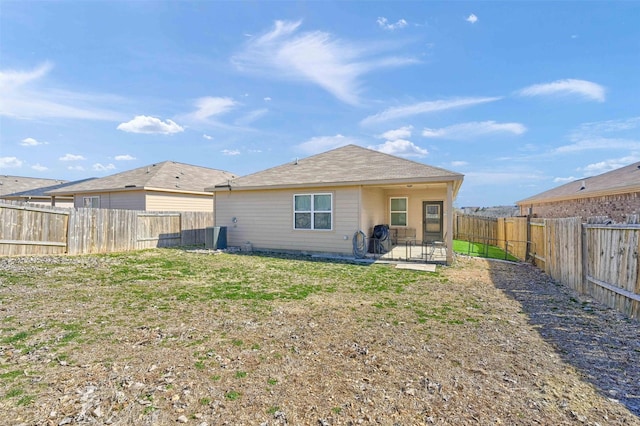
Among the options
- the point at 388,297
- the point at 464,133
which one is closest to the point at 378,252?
the point at 388,297

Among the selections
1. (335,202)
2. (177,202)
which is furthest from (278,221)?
(177,202)

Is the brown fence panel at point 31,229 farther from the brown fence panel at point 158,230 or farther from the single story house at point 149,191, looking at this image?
the single story house at point 149,191

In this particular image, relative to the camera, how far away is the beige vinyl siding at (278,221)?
11578 mm

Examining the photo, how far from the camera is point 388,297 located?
6.23 meters

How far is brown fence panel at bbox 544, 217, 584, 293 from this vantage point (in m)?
6.98

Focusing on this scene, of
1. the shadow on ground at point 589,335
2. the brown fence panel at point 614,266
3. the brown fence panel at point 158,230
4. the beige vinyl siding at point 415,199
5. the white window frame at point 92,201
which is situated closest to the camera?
the shadow on ground at point 589,335

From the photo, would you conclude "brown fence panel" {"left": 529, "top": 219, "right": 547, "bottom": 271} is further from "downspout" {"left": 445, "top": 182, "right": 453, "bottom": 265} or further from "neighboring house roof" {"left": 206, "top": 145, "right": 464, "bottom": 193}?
"neighboring house roof" {"left": 206, "top": 145, "right": 464, "bottom": 193}

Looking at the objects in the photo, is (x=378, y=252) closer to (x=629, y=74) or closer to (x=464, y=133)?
(x=629, y=74)

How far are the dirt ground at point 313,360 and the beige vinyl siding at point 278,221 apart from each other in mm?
5416

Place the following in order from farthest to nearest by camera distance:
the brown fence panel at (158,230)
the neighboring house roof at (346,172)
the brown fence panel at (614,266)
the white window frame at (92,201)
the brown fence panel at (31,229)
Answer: the white window frame at (92,201), the brown fence panel at (158,230), the neighboring house roof at (346,172), the brown fence panel at (31,229), the brown fence panel at (614,266)

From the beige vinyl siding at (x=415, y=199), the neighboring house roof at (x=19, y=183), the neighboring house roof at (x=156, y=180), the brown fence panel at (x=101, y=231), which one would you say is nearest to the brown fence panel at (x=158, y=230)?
the brown fence panel at (x=101, y=231)

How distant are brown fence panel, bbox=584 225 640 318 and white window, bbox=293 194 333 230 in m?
7.48

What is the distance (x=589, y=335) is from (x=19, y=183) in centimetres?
3673

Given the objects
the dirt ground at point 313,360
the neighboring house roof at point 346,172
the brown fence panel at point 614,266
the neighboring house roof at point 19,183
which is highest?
the neighboring house roof at point 19,183
